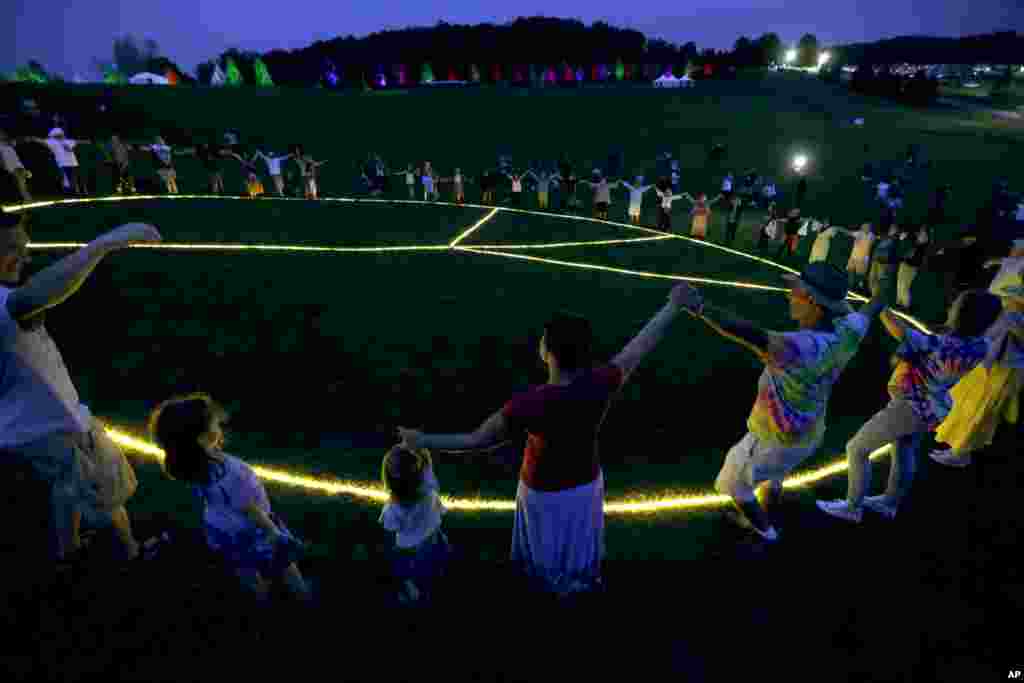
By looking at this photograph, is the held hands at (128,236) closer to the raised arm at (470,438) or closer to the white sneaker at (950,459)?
the raised arm at (470,438)

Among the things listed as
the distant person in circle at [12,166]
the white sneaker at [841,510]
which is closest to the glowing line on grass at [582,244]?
the white sneaker at [841,510]

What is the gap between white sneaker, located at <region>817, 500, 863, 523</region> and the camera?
15.5 ft

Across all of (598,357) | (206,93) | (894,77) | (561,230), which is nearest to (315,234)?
(561,230)

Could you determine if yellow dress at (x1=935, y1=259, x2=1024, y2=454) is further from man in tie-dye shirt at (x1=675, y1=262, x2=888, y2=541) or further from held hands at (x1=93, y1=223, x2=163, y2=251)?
held hands at (x1=93, y1=223, x2=163, y2=251)

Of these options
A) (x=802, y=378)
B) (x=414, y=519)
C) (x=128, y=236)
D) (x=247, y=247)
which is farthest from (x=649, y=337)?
(x=247, y=247)

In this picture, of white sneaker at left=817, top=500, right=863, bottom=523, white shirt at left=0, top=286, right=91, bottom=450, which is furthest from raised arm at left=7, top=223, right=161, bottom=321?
white sneaker at left=817, top=500, right=863, bottom=523

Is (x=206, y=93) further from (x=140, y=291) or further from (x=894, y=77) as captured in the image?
(x=894, y=77)

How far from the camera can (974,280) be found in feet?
19.1

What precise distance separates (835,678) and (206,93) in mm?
45695

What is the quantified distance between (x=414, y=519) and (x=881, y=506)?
438 centimetres

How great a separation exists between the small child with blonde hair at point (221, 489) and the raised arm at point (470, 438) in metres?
1.07

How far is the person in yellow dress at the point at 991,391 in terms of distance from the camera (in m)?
5.32

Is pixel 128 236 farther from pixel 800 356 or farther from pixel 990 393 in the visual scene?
pixel 990 393

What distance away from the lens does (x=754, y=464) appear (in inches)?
157
